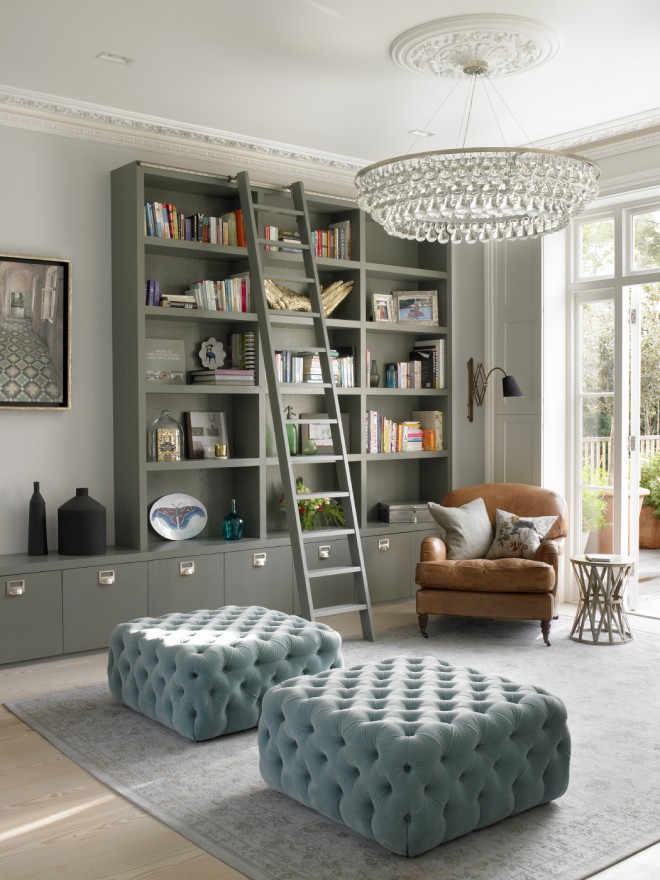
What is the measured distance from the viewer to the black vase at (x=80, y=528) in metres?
5.02

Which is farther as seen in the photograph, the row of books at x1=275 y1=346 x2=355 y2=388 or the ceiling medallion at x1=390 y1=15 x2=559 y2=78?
the row of books at x1=275 y1=346 x2=355 y2=388

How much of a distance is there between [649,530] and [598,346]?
357 centimetres

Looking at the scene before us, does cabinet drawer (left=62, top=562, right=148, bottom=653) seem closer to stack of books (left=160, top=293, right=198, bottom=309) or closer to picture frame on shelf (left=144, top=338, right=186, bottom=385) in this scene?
picture frame on shelf (left=144, top=338, right=186, bottom=385)

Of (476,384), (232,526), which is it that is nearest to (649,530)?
(476,384)

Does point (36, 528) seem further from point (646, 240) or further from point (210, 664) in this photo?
point (646, 240)

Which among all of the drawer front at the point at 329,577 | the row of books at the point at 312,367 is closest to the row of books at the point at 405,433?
the row of books at the point at 312,367

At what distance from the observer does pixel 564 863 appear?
2695mm

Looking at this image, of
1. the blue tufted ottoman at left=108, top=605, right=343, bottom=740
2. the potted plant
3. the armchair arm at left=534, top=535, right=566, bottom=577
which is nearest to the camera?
the blue tufted ottoman at left=108, top=605, right=343, bottom=740

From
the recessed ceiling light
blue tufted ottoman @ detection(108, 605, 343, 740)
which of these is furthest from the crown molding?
blue tufted ottoman @ detection(108, 605, 343, 740)

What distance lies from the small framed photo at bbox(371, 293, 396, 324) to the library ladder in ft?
2.02

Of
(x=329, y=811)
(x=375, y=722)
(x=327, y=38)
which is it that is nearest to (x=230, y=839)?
(x=329, y=811)

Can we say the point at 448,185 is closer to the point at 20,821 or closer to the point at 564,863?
the point at 564,863

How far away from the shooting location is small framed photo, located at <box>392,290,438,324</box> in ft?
21.6

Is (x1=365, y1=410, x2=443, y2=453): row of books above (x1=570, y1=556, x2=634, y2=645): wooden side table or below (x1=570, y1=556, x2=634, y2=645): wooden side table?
above
